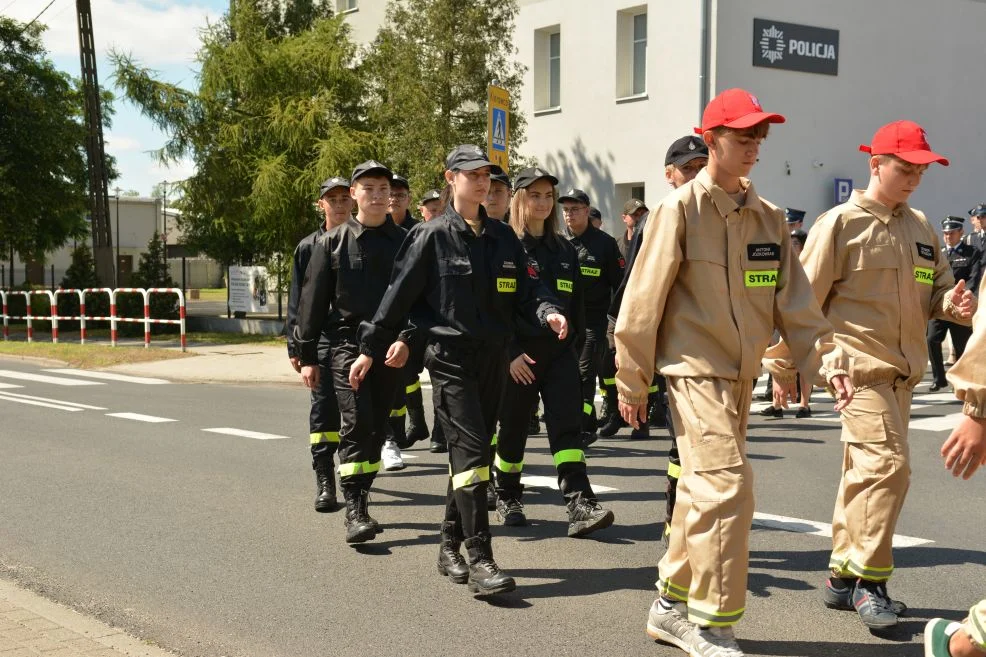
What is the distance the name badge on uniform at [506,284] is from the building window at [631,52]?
62.7 ft

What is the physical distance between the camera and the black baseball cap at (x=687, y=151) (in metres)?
5.95

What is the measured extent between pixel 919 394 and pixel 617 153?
37.4ft

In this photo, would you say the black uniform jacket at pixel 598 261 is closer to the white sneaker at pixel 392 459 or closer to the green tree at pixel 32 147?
the white sneaker at pixel 392 459

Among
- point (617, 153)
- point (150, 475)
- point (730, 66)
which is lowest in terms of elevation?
point (150, 475)

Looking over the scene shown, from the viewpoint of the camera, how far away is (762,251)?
4520mm

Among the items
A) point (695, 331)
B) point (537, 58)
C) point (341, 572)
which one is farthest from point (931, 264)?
point (537, 58)

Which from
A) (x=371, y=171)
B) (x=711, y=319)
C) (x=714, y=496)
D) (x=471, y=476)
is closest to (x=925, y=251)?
(x=711, y=319)

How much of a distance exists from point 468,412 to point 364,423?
53.4 inches

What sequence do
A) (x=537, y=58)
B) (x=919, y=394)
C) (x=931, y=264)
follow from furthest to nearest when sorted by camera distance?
(x=537, y=58) < (x=919, y=394) < (x=931, y=264)

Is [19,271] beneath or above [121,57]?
beneath

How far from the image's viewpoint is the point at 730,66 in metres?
22.7

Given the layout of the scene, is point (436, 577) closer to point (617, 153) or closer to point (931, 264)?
point (931, 264)

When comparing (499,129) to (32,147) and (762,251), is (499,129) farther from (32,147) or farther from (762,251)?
(32,147)

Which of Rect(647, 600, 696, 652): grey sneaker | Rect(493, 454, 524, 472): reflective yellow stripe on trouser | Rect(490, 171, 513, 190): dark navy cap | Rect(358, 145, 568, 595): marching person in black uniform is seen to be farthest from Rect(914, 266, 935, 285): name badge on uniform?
Rect(490, 171, 513, 190): dark navy cap
